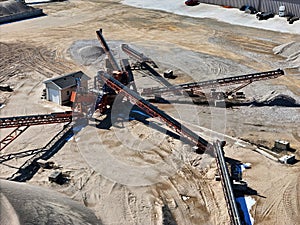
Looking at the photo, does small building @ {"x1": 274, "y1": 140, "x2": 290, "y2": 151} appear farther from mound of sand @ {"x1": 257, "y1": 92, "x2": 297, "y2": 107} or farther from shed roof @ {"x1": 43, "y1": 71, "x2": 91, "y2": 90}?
shed roof @ {"x1": 43, "y1": 71, "x2": 91, "y2": 90}

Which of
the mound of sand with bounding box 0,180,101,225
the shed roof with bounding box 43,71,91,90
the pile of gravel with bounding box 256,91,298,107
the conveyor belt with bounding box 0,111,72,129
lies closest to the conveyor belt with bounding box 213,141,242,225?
the mound of sand with bounding box 0,180,101,225

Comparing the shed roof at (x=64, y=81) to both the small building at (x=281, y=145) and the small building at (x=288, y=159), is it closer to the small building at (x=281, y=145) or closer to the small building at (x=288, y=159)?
the small building at (x=281, y=145)

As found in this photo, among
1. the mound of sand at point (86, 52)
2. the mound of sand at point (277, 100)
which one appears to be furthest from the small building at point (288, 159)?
the mound of sand at point (86, 52)

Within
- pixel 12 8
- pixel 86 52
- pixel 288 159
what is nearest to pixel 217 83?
pixel 288 159

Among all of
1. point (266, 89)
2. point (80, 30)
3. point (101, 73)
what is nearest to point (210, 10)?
point (80, 30)

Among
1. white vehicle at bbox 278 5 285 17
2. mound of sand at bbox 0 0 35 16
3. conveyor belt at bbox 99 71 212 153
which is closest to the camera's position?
conveyor belt at bbox 99 71 212 153

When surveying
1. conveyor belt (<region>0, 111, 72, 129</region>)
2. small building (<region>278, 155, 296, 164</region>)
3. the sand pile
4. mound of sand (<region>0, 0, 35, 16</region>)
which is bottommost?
small building (<region>278, 155, 296, 164</region>)

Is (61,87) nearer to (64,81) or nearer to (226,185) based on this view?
(64,81)
